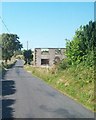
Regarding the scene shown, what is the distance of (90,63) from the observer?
31656 millimetres

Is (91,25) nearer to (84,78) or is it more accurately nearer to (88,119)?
(84,78)

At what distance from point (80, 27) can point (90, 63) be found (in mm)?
13336

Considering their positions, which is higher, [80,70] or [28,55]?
[28,55]

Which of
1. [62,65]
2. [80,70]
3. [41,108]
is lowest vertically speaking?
[41,108]

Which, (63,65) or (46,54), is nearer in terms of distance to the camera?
(63,65)

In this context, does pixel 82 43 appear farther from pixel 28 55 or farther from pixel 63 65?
pixel 28 55

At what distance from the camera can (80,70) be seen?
103 feet

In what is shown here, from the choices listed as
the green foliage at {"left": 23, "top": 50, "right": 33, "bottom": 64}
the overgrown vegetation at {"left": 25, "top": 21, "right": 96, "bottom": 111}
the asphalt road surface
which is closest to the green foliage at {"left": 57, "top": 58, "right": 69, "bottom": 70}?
the overgrown vegetation at {"left": 25, "top": 21, "right": 96, "bottom": 111}

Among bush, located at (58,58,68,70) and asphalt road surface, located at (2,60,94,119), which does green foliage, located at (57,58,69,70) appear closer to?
bush, located at (58,58,68,70)

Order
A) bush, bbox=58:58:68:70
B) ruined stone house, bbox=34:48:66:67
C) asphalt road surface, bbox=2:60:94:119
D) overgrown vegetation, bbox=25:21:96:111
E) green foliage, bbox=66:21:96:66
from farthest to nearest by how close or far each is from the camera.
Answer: ruined stone house, bbox=34:48:66:67 < bush, bbox=58:58:68:70 < green foliage, bbox=66:21:96:66 < overgrown vegetation, bbox=25:21:96:111 < asphalt road surface, bbox=2:60:94:119

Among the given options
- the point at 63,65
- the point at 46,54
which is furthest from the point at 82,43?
the point at 46,54

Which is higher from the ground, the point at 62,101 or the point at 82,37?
the point at 82,37

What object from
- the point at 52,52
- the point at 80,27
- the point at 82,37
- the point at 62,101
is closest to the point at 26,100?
the point at 62,101

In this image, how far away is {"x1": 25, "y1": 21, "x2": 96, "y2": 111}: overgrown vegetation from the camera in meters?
22.1
